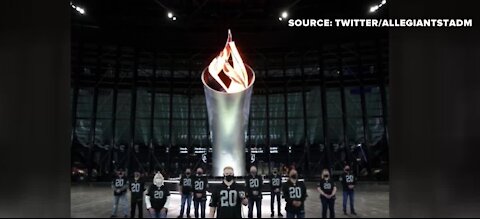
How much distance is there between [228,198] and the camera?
313 inches

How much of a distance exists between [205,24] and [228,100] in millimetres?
11951

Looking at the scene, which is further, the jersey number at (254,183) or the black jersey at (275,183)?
the black jersey at (275,183)

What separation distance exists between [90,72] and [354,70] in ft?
45.6

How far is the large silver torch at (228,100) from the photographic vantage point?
15.2 m

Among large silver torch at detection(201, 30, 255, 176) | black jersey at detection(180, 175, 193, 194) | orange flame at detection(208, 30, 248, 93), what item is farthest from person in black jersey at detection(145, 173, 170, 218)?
orange flame at detection(208, 30, 248, 93)

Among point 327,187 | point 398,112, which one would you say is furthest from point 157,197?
point 398,112

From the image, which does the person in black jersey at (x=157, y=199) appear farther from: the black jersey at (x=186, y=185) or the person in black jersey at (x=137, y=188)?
the black jersey at (x=186, y=185)

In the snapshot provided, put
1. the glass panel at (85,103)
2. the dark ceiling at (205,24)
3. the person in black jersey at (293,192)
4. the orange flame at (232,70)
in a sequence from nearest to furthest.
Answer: the person in black jersey at (293,192)
the orange flame at (232,70)
the dark ceiling at (205,24)
the glass panel at (85,103)

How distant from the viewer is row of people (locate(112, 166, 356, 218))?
7.96 m

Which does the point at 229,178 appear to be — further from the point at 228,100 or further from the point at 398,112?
the point at 228,100

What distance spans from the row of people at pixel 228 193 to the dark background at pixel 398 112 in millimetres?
1777

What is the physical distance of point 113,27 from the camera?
25625 mm

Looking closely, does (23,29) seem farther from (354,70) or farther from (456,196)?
(354,70)

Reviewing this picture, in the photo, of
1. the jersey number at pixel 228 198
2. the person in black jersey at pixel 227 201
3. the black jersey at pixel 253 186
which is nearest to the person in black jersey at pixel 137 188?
the black jersey at pixel 253 186
